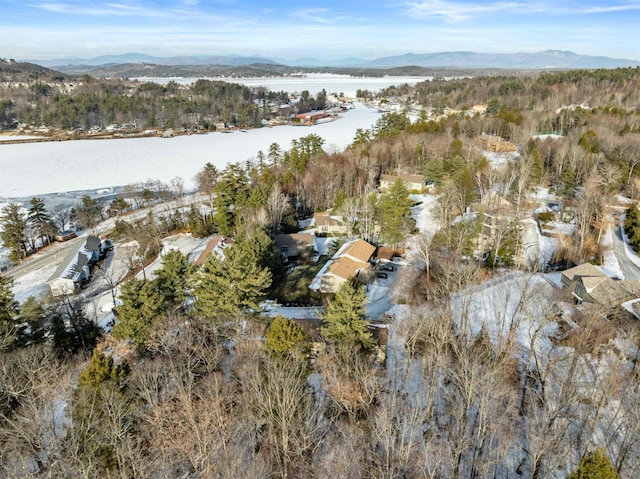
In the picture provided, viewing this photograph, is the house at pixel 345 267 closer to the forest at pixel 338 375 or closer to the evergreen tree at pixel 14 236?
the forest at pixel 338 375

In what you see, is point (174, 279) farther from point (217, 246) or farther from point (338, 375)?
point (217, 246)

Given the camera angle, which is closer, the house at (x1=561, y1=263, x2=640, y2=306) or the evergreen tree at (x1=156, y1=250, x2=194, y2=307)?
the house at (x1=561, y1=263, x2=640, y2=306)

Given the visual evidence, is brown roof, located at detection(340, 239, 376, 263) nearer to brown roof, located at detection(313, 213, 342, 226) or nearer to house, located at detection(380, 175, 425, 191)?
brown roof, located at detection(313, 213, 342, 226)

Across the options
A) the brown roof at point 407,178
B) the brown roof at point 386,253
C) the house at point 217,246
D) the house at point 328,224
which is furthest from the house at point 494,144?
the house at point 217,246

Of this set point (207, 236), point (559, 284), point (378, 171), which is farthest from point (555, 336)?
point (378, 171)

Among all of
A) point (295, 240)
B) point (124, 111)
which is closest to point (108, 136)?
point (124, 111)

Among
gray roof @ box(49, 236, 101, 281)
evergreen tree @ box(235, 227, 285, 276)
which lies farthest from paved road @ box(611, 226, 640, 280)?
gray roof @ box(49, 236, 101, 281)

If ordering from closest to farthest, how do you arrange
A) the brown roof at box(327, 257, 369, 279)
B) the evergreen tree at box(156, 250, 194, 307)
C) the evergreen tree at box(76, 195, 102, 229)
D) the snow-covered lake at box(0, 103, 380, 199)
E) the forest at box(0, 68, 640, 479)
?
the forest at box(0, 68, 640, 479) → the evergreen tree at box(156, 250, 194, 307) → the brown roof at box(327, 257, 369, 279) → the evergreen tree at box(76, 195, 102, 229) → the snow-covered lake at box(0, 103, 380, 199)
